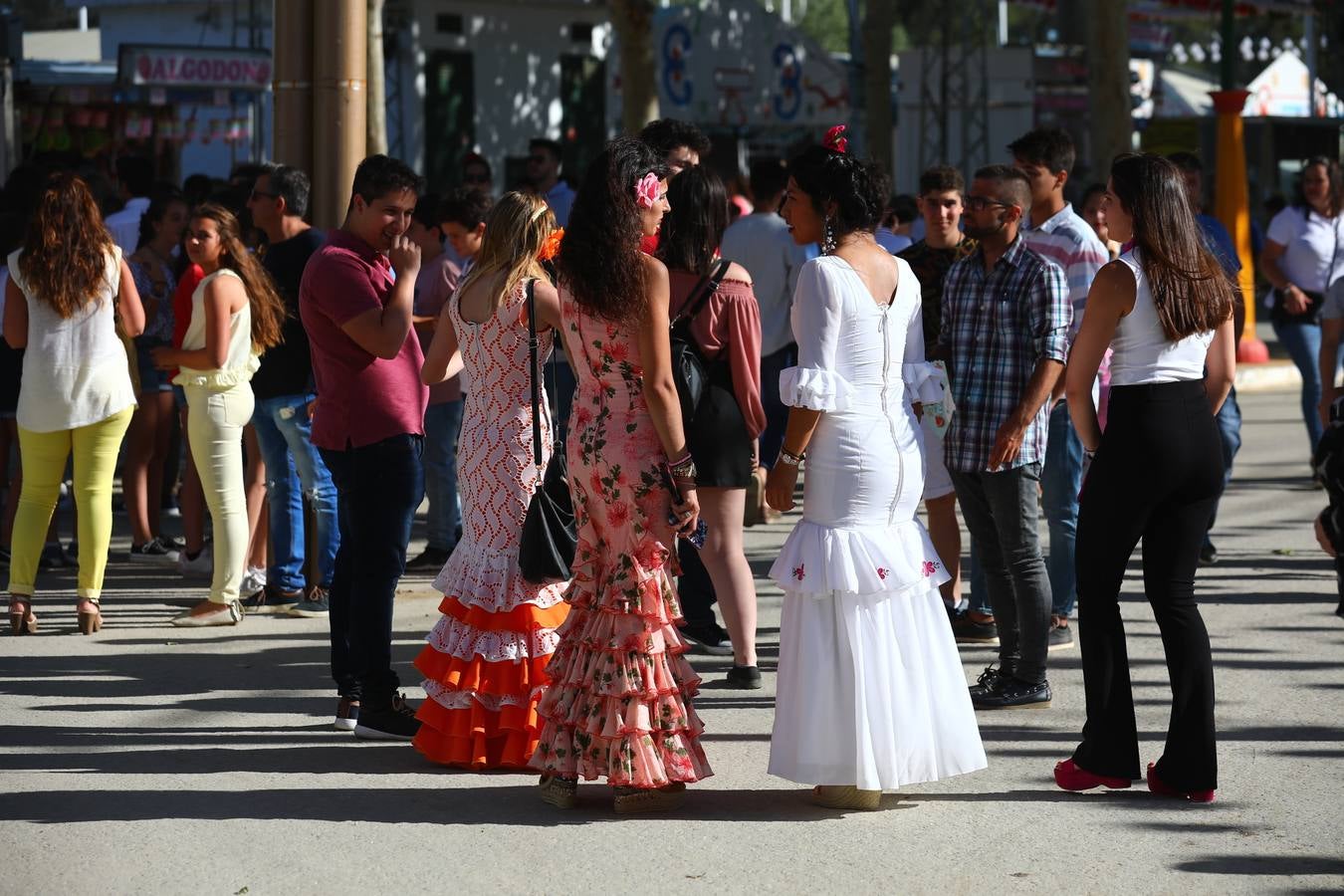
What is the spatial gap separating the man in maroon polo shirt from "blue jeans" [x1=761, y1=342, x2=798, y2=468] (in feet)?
13.9

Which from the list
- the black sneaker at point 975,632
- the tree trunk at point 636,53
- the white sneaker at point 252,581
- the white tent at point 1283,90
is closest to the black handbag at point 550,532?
the black sneaker at point 975,632

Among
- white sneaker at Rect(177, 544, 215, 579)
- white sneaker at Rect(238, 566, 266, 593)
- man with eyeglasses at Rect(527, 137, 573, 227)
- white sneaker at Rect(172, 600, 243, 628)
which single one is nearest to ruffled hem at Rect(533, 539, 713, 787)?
white sneaker at Rect(172, 600, 243, 628)

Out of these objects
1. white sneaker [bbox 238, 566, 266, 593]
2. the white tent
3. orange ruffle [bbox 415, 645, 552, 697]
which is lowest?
white sneaker [bbox 238, 566, 266, 593]

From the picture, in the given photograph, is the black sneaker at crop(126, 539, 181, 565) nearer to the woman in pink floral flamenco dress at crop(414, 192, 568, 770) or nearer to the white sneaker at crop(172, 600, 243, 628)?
the white sneaker at crop(172, 600, 243, 628)

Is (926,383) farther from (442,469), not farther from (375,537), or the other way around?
(442,469)

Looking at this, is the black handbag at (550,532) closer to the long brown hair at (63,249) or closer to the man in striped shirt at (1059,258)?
the man in striped shirt at (1059,258)

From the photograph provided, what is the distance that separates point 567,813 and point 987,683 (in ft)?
6.86

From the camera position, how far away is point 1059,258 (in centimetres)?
785

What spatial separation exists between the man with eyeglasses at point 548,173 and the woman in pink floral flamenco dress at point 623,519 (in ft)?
22.0

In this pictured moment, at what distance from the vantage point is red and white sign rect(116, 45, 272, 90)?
18281 mm

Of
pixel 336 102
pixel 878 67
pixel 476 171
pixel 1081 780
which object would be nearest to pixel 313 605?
pixel 336 102

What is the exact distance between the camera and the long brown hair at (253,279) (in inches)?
334

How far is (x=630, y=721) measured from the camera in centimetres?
550

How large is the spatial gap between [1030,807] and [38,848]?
2972 millimetres
